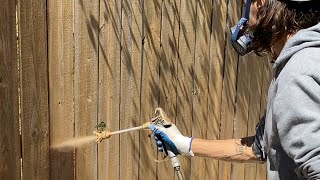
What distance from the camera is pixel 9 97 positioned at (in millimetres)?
2787

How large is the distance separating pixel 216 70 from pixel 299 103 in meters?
2.29

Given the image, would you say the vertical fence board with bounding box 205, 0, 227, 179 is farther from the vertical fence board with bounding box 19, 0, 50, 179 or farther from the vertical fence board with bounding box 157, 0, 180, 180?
the vertical fence board with bounding box 19, 0, 50, 179

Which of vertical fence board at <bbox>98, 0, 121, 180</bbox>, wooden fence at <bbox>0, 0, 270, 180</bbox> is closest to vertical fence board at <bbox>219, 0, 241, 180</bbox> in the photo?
wooden fence at <bbox>0, 0, 270, 180</bbox>

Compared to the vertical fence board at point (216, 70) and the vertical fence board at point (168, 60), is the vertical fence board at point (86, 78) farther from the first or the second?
the vertical fence board at point (216, 70)

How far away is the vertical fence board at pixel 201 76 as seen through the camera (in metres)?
3.83

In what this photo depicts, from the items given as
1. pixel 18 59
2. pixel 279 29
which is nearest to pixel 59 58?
pixel 18 59

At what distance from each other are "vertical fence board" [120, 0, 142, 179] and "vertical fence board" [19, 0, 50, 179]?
1.87ft

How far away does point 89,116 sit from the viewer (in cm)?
320

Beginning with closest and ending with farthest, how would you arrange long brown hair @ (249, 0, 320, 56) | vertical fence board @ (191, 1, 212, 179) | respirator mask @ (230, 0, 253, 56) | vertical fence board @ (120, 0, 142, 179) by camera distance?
long brown hair @ (249, 0, 320, 56) < respirator mask @ (230, 0, 253, 56) < vertical fence board @ (120, 0, 142, 179) < vertical fence board @ (191, 1, 212, 179)

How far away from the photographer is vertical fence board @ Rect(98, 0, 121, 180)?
319cm

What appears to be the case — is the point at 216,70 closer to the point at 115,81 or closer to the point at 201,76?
the point at 201,76

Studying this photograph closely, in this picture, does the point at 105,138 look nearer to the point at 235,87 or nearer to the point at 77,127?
the point at 77,127

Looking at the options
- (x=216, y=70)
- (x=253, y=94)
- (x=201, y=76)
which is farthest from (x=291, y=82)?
(x=253, y=94)

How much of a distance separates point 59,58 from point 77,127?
435 millimetres
